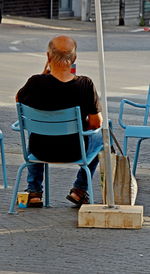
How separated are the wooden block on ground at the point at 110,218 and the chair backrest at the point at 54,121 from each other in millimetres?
463

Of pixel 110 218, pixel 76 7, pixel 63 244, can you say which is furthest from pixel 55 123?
pixel 76 7

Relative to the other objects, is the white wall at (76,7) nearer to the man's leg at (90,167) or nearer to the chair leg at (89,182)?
the man's leg at (90,167)

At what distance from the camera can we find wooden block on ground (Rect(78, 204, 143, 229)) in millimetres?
6754

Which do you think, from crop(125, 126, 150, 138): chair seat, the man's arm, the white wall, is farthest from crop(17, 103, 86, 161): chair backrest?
the white wall

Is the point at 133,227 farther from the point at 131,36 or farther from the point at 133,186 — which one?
the point at 131,36

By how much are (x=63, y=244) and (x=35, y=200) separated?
1065mm

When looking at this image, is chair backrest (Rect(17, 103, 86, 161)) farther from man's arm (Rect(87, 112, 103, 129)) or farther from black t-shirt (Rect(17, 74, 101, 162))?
man's arm (Rect(87, 112, 103, 129))

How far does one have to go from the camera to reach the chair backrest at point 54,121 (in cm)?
691

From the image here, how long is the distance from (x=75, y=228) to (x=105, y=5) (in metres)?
26.8

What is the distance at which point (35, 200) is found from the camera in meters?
7.35

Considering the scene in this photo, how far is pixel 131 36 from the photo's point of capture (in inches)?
1117

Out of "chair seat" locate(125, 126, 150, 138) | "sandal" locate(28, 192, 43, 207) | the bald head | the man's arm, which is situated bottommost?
"sandal" locate(28, 192, 43, 207)

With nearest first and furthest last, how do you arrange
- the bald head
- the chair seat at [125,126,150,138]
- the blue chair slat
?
1. the blue chair slat
2. the bald head
3. the chair seat at [125,126,150,138]

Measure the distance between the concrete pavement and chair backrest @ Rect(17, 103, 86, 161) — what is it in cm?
59
